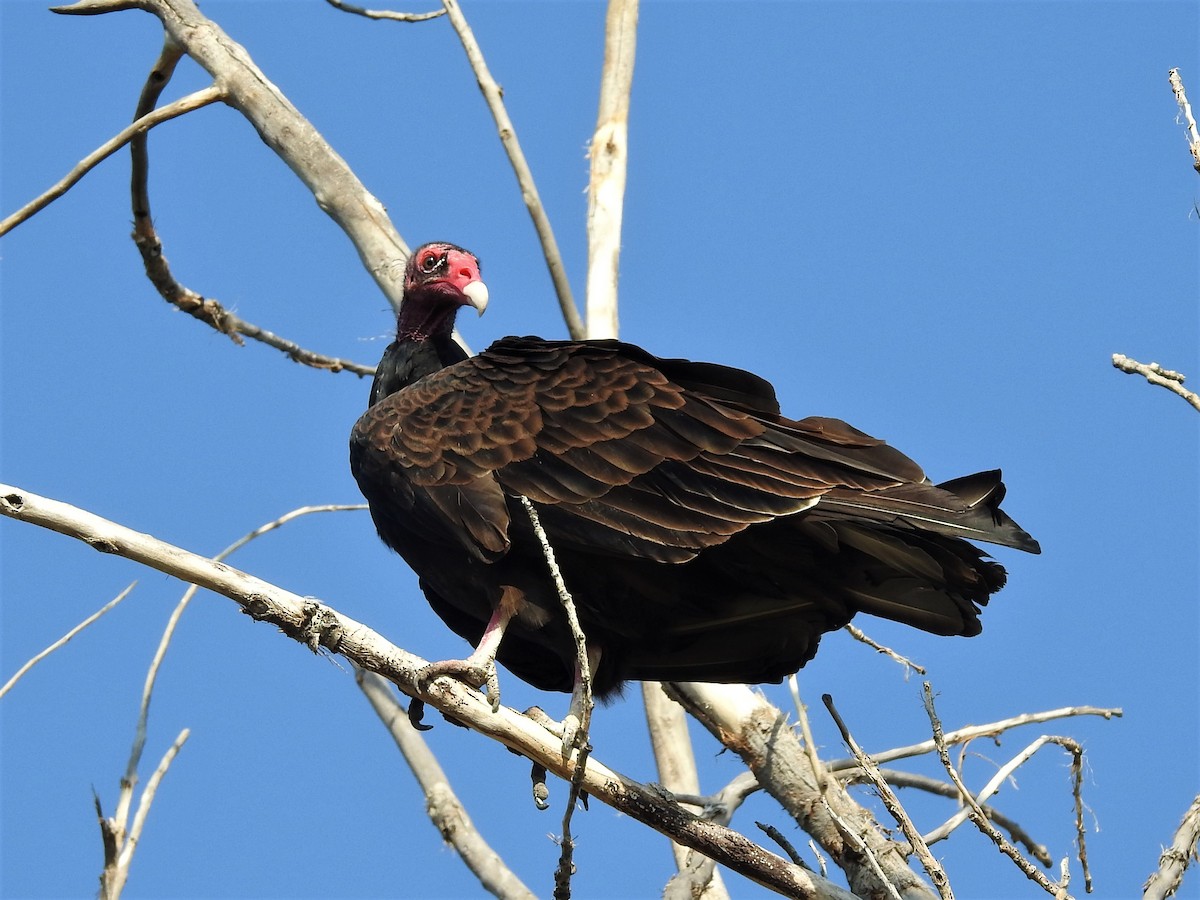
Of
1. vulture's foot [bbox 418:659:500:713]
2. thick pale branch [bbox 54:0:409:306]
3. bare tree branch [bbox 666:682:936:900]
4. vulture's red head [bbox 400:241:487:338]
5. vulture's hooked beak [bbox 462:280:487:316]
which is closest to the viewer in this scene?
vulture's foot [bbox 418:659:500:713]

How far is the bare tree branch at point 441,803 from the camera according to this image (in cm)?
546

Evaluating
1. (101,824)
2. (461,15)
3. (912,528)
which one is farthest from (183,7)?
(912,528)

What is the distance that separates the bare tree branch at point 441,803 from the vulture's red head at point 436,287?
131 cm

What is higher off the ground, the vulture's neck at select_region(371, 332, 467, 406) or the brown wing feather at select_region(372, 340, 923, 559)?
the vulture's neck at select_region(371, 332, 467, 406)

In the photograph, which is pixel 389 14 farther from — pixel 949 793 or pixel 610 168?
pixel 949 793

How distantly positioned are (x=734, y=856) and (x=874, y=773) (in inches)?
20.1

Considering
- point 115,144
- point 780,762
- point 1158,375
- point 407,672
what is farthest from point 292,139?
point 1158,375

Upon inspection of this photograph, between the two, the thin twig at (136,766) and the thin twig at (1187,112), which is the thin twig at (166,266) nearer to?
the thin twig at (136,766)

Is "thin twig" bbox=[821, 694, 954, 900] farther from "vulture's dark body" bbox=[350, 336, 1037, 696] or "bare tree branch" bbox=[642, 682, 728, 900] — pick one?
"bare tree branch" bbox=[642, 682, 728, 900]

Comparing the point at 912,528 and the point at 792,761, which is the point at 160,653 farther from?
the point at 912,528

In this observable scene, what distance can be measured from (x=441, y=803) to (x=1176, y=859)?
3.00 m

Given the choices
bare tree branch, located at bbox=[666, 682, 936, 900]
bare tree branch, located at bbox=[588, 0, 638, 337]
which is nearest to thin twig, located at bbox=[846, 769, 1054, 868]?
bare tree branch, located at bbox=[666, 682, 936, 900]

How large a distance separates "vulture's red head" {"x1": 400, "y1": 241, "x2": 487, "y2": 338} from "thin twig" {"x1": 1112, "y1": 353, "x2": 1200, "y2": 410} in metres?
2.38

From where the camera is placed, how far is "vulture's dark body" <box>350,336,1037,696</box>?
430cm
